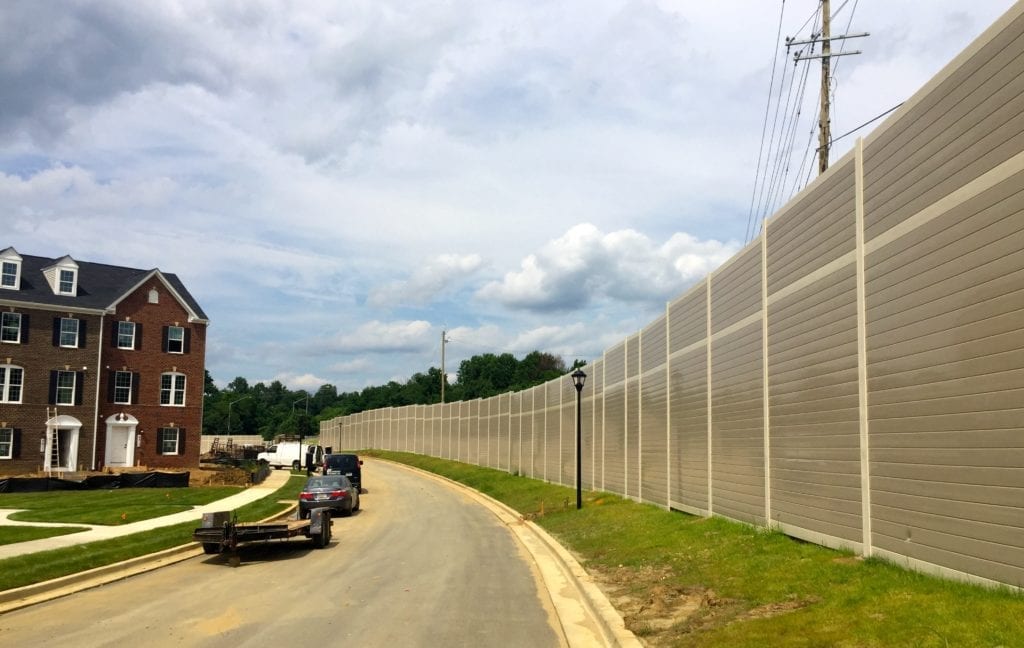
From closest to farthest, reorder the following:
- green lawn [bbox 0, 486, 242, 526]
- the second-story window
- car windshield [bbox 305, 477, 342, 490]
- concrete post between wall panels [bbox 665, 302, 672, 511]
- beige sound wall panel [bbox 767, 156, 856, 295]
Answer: beige sound wall panel [bbox 767, 156, 856, 295]
concrete post between wall panels [bbox 665, 302, 672, 511]
green lawn [bbox 0, 486, 242, 526]
car windshield [bbox 305, 477, 342, 490]
the second-story window

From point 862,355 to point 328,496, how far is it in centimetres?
2060

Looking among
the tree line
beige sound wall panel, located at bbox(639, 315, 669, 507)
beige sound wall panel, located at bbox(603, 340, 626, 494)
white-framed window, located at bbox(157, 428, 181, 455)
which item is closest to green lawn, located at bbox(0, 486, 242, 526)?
white-framed window, located at bbox(157, 428, 181, 455)

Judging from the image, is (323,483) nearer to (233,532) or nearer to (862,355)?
(233,532)

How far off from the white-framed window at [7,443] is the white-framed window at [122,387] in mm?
5539

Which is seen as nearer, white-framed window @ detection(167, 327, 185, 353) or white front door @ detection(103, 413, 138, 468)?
white front door @ detection(103, 413, 138, 468)

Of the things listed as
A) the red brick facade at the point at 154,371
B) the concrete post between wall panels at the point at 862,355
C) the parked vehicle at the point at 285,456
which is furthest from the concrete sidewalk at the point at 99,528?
the parked vehicle at the point at 285,456

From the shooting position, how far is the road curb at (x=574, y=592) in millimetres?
10297

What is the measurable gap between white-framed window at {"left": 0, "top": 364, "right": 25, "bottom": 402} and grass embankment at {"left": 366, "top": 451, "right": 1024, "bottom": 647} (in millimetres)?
37377

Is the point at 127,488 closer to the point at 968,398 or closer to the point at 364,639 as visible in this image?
the point at 364,639

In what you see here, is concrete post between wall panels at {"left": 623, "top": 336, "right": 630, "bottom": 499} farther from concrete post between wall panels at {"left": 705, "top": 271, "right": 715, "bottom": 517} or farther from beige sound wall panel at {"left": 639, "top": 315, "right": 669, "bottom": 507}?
concrete post between wall panels at {"left": 705, "top": 271, "right": 715, "bottom": 517}

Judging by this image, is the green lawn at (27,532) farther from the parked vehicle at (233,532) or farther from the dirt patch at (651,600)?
the dirt patch at (651,600)

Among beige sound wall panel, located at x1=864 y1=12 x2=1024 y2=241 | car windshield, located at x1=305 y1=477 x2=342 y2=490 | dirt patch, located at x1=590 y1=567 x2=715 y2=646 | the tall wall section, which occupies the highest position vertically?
beige sound wall panel, located at x1=864 y1=12 x2=1024 y2=241

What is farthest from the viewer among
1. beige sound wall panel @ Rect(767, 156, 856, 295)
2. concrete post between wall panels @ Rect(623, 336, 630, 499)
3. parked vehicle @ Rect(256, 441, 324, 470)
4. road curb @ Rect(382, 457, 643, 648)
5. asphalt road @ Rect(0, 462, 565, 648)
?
parked vehicle @ Rect(256, 441, 324, 470)

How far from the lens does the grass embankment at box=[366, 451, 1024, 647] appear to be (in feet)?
24.3
